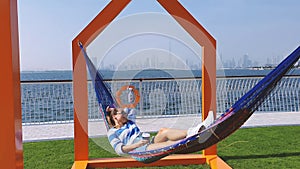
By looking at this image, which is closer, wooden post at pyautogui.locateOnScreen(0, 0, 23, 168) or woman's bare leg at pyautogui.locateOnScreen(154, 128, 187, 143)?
wooden post at pyautogui.locateOnScreen(0, 0, 23, 168)

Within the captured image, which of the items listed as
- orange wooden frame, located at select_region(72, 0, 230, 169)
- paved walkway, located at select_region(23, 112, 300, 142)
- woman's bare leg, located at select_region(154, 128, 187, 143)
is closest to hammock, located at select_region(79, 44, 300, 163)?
woman's bare leg, located at select_region(154, 128, 187, 143)

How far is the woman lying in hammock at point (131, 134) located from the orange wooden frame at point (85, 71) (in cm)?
37

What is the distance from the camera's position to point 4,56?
942mm

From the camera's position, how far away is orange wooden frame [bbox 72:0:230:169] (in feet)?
8.29

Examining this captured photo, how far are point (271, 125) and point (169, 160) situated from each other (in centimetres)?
233

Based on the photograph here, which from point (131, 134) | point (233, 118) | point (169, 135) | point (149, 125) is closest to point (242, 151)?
point (169, 135)

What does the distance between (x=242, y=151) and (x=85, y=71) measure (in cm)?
176

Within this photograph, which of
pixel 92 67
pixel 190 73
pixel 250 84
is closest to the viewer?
pixel 190 73

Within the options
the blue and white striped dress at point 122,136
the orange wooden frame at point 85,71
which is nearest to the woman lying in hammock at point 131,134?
the blue and white striped dress at point 122,136

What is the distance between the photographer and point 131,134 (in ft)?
7.37

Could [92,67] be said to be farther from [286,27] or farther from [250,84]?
[286,27]

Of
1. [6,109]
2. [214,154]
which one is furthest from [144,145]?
[6,109]

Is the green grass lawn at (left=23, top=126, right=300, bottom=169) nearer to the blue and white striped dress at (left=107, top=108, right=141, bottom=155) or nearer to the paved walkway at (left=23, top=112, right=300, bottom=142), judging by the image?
the blue and white striped dress at (left=107, top=108, right=141, bottom=155)

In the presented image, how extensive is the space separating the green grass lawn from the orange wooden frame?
6.5 inches
